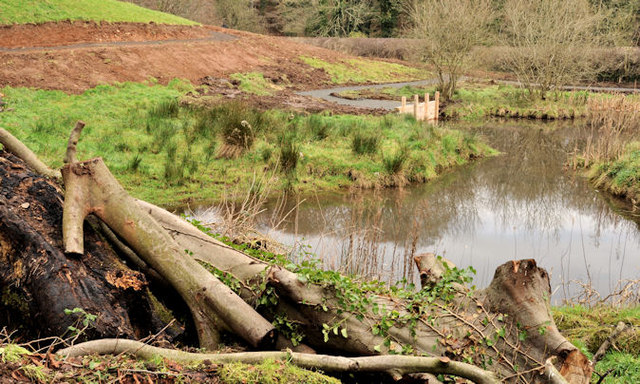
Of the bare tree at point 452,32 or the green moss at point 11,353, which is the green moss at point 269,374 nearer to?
the green moss at point 11,353

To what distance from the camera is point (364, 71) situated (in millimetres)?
35188

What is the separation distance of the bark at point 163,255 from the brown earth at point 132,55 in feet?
50.1

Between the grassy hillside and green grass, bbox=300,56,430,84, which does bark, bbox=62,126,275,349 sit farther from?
green grass, bbox=300,56,430,84

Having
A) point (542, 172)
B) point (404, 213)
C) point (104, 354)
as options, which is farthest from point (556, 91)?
point (104, 354)

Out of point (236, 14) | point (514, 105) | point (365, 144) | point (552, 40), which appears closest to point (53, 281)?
point (365, 144)

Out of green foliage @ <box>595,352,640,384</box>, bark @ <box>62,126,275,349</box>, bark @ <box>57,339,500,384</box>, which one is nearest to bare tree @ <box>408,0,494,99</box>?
green foliage @ <box>595,352,640,384</box>

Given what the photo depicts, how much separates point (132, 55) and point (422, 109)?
1179 cm

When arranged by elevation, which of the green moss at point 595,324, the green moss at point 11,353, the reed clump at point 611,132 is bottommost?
the green moss at point 595,324

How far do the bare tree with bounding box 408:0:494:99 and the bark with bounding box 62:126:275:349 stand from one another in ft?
75.1

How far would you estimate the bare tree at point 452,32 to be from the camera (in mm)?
24469

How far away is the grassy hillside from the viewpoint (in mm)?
23906

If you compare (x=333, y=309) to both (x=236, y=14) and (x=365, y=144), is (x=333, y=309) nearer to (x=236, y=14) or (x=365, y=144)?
(x=365, y=144)

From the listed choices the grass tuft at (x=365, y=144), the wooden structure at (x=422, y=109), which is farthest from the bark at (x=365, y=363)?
the wooden structure at (x=422, y=109)

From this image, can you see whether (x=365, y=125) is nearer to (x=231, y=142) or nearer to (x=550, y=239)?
(x=231, y=142)
